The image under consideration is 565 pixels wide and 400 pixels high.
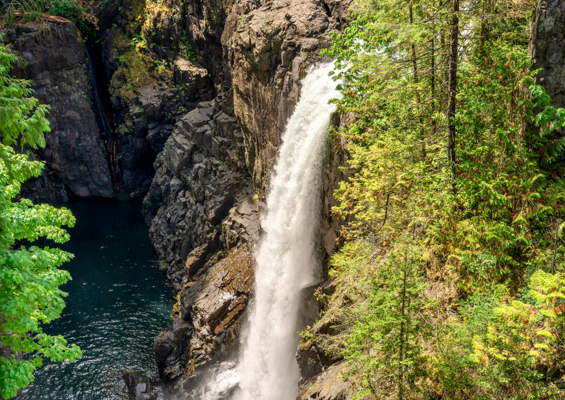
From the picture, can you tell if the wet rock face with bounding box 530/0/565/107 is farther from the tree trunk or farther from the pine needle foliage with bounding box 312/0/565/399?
the tree trunk

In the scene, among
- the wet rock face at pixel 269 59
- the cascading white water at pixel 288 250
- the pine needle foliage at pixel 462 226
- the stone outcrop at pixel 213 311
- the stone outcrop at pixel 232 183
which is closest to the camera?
the pine needle foliage at pixel 462 226

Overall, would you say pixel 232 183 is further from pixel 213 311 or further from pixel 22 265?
pixel 22 265

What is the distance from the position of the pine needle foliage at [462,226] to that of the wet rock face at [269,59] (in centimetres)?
734

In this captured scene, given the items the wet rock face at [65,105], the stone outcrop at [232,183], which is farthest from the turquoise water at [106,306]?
the wet rock face at [65,105]

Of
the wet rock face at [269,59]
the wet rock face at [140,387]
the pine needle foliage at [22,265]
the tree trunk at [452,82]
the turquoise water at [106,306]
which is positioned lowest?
the wet rock face at [140,387]

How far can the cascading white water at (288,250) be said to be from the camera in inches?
588

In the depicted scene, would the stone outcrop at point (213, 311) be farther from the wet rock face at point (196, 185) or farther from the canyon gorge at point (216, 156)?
the wet rock face at point (196, 185)

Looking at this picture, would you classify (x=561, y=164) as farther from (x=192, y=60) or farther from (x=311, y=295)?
(x=192, y=60)

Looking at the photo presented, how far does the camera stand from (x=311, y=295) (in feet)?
48.5

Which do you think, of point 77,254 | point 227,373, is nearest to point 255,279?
point 227,373

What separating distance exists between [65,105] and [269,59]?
2196 cm

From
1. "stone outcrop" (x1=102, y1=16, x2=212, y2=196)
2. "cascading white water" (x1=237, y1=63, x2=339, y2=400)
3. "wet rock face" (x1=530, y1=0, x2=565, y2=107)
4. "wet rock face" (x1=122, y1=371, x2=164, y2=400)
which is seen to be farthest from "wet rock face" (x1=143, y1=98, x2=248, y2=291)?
"wet rock face" (x1=530, y1=0, x2=565, y2=107)

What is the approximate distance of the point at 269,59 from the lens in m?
18.9

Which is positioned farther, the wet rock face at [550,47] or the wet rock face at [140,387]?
the wet rock face at [140,387]
